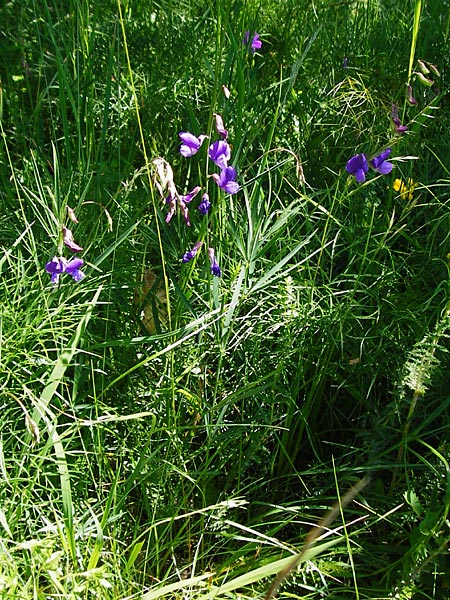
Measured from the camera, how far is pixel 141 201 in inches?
87.9

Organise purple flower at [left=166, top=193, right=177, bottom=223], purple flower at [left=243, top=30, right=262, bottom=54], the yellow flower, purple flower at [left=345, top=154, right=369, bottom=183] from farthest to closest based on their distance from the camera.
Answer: purple flower at [left=243, top=30, right=262, bottom=54] < the yellow flower < purple flower at [left=345, top=154, right=369, bottom=183] < purple flower at [left=166, top=193, right=177, bottom=223]

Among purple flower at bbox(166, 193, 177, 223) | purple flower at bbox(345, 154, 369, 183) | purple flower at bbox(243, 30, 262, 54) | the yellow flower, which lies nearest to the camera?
purple flower at bbox(166, 193, 177, 223)

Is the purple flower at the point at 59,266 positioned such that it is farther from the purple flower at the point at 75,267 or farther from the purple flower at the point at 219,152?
the purple flower at the point at 219,152

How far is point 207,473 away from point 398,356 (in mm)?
569

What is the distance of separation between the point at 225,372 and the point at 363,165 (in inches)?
25.6

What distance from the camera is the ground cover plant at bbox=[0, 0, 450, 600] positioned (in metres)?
1.67

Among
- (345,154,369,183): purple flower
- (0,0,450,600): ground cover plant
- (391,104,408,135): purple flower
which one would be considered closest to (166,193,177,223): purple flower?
(0,0,450,600): ground cover plant

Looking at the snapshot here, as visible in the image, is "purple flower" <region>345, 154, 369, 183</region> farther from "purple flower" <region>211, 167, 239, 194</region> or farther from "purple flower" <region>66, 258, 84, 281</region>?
"purple flower" <region>66, 258, 84, 281</region>

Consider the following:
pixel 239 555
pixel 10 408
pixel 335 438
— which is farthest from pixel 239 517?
pixel 10 408

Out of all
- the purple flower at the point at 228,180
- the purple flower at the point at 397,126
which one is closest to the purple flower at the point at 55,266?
the purple flower at the point at 228,180

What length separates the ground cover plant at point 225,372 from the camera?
5.48 feet

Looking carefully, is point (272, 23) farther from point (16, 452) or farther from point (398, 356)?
point (16, 452)

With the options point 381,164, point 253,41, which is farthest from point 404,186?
point 253,41

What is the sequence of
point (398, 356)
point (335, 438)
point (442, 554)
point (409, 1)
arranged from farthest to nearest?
1. point (409, 1)
2. point (335, 438)
3. point (398, 356)
4. point (442, 554)
